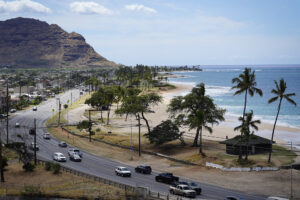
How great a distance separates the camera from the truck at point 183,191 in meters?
34.2

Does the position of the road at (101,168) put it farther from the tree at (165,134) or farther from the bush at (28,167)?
the tree at (165,134)

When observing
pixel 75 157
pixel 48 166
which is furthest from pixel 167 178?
A: pixel 75 157

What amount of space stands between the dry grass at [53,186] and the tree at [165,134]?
2170 cm

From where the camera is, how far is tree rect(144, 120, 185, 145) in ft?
205

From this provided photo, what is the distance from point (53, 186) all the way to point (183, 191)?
15620 mm

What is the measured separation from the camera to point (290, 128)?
284 feet

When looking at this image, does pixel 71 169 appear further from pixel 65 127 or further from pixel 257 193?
pixel 65 127

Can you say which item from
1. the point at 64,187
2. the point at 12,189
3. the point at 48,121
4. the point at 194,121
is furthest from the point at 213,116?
the point at 48,121

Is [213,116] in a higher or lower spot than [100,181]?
higher

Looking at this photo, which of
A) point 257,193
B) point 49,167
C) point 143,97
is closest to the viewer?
point 257,193

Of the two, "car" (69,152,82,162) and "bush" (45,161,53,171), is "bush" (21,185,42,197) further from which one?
"car" (69,152,82,162)

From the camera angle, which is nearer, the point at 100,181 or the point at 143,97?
the point at 100,181

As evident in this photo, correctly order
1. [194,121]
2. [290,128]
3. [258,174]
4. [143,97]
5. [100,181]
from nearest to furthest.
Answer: [100,181] < [258,174] < [194,121] < [143,97] < [290,128]

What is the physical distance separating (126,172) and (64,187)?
8.75 metres
